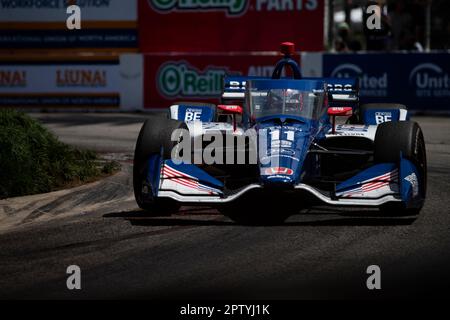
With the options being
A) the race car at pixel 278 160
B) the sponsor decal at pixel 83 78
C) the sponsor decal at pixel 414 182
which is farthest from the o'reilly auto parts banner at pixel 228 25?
the sponsor decal at pixel 414 182

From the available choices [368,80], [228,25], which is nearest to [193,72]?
[228,25]

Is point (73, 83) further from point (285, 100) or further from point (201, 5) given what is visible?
point (285, 100)

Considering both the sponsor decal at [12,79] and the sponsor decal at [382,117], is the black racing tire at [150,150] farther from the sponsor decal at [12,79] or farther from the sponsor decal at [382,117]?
the sponsor decal at [12,79]

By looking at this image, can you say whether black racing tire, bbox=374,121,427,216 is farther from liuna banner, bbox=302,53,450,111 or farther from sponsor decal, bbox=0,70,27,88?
sponsor decal, bbox=0,70,27,88

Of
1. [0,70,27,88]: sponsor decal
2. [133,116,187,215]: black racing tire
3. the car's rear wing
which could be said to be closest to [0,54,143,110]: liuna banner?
[0,70,27,88]: sponsor decal

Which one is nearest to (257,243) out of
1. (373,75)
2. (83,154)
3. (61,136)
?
(83,154)

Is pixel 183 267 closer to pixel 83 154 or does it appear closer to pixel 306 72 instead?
pixel 83 154

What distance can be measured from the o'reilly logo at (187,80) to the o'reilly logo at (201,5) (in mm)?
1647

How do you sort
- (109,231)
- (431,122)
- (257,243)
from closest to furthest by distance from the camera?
(257,243)
(109,231)
(431,122)

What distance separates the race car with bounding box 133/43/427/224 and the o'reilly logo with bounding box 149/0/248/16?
12940 millimetres

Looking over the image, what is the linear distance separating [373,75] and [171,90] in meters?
4.40

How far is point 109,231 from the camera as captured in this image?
30.5ft

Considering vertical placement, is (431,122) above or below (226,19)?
below

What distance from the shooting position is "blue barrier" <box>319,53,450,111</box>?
21.6m
